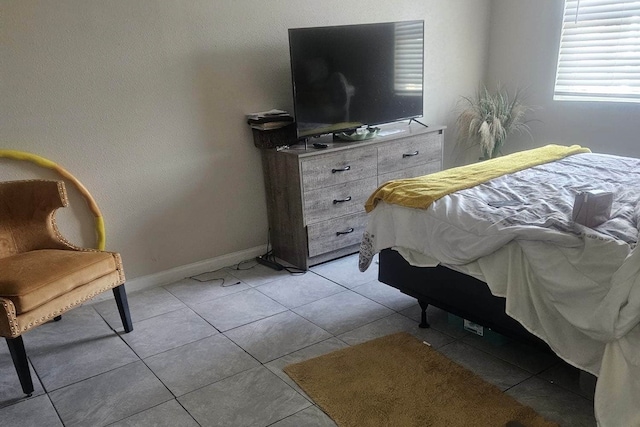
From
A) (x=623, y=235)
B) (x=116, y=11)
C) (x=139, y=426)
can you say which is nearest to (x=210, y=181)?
(x=116, y=11)

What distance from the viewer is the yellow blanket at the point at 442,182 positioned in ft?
7.99

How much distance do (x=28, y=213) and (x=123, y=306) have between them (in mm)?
693

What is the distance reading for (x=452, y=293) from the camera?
2.35 m

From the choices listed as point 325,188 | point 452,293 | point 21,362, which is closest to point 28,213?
point 21,362

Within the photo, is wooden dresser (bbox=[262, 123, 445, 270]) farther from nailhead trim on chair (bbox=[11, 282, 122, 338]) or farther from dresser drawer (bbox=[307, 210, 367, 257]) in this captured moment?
nailhead trim on chair (bbox=[11, 282, 122, 338])

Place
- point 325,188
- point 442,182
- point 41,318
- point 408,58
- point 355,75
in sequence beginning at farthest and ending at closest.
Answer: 1. point 408,58
2. point 355,75
3. point 325,188
4. point 442,182
5. point 41,318

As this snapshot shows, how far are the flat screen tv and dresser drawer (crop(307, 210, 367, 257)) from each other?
0.61 m

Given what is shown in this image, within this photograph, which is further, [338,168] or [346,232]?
[346,232]

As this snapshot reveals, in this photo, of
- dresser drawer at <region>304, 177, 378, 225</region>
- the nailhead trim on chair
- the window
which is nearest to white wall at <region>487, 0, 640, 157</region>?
the window

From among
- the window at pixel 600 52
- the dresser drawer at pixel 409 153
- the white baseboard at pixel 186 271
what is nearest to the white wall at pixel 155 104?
the white baseboard at pixel 186 271

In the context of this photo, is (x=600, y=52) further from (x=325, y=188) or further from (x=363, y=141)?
(x=325, y=188)

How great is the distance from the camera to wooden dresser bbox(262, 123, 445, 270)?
3.29 metres

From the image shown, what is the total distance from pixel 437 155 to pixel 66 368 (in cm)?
288

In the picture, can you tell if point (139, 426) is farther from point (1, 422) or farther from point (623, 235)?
point (623, 235)
